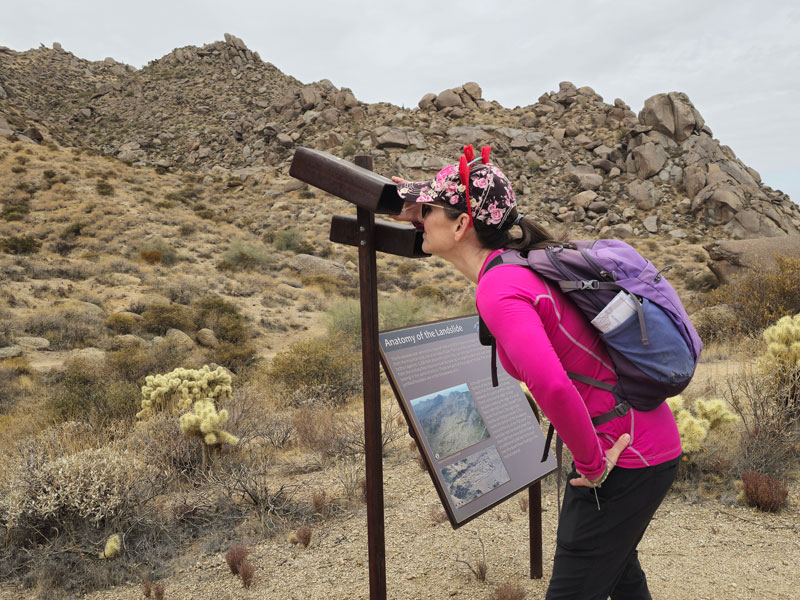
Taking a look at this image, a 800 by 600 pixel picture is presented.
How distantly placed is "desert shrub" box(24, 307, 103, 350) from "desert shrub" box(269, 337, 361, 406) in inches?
177

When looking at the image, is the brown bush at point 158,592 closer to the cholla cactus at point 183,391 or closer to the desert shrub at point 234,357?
the cholla cactus at point 183,391

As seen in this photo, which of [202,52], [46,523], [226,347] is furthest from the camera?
[202,52]

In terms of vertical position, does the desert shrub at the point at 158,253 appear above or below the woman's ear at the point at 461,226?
below

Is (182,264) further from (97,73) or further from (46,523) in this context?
(97,73)

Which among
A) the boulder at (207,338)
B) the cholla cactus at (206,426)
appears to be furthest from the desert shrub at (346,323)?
the cholla cactus at (206,426)

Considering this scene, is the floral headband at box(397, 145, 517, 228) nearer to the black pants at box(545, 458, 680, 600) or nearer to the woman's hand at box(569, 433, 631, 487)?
the woman's hand at box(569, 433, 631, 487)

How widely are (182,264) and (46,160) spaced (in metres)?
16.6

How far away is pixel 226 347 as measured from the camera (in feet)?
35.5

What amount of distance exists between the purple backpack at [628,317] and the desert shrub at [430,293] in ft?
50.5

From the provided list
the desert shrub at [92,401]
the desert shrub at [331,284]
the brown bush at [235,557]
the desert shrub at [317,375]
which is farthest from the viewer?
the desert shrub at [331,284]

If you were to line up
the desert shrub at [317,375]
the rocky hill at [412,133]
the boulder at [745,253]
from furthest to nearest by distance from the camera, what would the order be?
the rocky hill at [412,133], the boulder at [745,253], the desert shrub at [317,375]

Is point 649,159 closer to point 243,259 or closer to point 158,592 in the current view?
point 243,259

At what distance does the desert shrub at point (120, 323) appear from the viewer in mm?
11352

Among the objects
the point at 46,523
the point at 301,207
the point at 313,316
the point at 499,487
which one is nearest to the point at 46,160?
the point at 301,207
